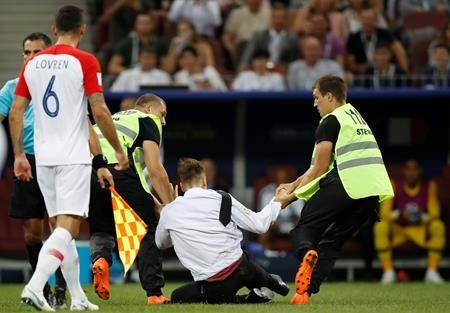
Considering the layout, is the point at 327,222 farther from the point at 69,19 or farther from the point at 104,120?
the point at 69,19

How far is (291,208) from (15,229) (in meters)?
3.93

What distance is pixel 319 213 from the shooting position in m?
10.6

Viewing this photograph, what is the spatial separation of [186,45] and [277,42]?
1385 mm

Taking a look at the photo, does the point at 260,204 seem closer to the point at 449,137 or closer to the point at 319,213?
the point at 449,137

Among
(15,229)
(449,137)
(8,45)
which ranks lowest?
(15,229)

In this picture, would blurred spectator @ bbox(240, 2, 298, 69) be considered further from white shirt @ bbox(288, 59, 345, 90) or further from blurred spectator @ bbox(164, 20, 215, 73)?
white shirt @ bbox(288, 59, 345, 90)

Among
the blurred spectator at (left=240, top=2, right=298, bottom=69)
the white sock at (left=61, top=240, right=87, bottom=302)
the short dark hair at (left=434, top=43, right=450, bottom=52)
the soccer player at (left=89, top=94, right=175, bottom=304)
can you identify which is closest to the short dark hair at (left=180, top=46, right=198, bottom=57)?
the blurred spectator at (left=240, top=2, right=298, bottom=69)

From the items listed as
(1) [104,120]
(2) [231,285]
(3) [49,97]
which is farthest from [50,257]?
(2) [231,285]

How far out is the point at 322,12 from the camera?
1973cm

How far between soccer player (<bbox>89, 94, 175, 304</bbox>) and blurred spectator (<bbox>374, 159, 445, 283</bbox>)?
6.84 m

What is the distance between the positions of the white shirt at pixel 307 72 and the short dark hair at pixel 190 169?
7681mm

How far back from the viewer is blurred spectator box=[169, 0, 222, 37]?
1977 cm

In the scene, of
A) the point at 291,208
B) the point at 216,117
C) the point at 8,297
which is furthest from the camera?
the point at 216,117

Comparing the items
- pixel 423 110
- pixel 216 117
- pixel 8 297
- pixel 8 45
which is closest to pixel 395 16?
pixel 423 110
